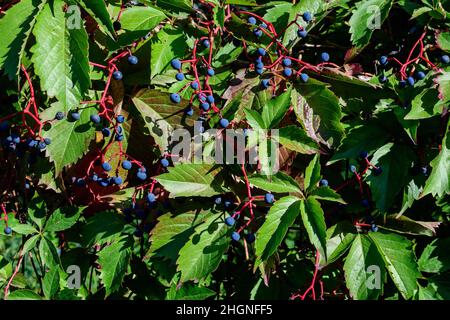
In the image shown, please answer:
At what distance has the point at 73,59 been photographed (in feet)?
4.94

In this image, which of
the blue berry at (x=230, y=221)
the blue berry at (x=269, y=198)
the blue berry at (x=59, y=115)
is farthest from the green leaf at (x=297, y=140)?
the blue berry at (x=59, y=115)

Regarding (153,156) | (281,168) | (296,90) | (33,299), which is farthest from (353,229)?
(33,299)

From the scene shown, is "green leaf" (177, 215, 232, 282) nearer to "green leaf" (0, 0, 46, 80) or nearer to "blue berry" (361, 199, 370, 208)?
"blue berry" (361, 199, 370, 208)

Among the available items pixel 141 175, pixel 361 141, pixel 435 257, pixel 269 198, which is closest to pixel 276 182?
pixel 269 198

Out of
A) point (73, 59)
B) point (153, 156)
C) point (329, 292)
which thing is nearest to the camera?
point (73, 59)

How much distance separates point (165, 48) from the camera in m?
1.60

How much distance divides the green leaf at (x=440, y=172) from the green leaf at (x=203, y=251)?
527 mm

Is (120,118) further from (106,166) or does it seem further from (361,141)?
(361,141)

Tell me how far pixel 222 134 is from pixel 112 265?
52cm

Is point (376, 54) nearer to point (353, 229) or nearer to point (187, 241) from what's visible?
point (353, 229)

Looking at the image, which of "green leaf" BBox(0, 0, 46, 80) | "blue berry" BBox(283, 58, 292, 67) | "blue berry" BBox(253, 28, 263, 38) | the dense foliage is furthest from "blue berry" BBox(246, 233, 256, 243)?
"green leaf" BBox(0, 0, 46, 80)

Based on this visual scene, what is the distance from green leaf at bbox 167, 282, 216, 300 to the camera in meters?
1.88

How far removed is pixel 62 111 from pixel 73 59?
0.61 feet

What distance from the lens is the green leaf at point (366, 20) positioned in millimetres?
1758
